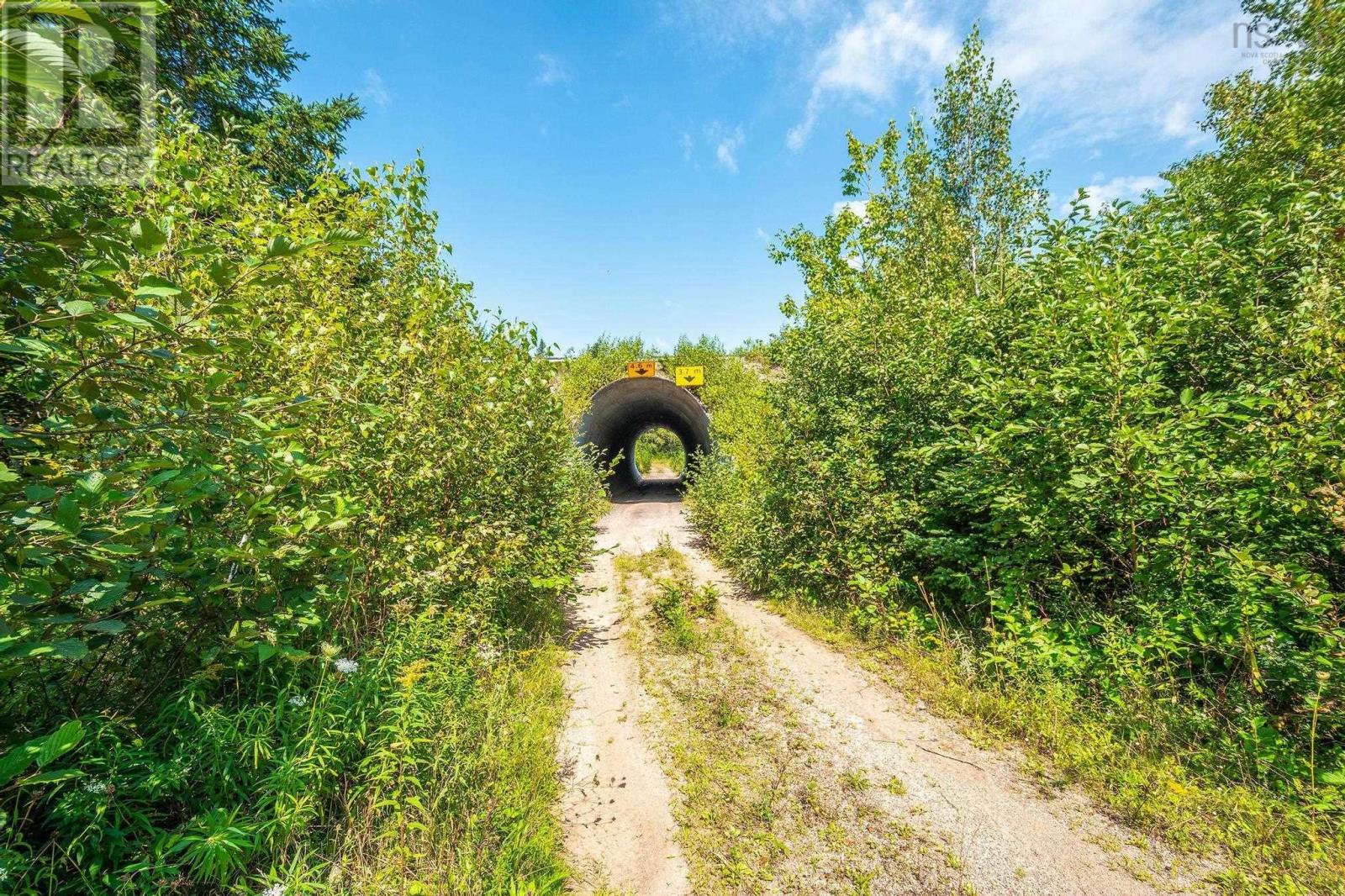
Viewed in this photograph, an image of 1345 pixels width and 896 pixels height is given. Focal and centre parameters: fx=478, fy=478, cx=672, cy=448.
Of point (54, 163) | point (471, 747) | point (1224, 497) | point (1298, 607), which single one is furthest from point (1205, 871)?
point (54, 163)

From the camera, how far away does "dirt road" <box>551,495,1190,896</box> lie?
3443 mm

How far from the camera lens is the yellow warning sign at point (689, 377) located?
18.2m

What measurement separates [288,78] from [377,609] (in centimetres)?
1974

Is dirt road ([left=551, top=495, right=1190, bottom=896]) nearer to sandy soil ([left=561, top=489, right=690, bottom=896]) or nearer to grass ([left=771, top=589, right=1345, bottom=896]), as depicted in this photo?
sandy soil ([left=561, top=489, right=690, bottom=896])

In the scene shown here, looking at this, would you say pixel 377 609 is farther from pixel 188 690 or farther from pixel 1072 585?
pixel 1072 585

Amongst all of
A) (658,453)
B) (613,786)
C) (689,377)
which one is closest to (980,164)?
(689,377)

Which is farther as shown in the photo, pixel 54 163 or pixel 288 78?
pixel 288 78

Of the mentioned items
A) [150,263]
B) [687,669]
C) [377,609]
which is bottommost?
[687,669]

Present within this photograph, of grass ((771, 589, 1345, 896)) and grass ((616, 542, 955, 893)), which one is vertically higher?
grass ((771, 589, 1345, 896))

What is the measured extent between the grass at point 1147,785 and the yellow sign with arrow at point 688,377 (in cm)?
1333

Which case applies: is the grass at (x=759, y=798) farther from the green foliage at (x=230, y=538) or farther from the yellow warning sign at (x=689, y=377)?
the yellow warning sign at (x=689, y=377)

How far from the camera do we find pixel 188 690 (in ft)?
10.2

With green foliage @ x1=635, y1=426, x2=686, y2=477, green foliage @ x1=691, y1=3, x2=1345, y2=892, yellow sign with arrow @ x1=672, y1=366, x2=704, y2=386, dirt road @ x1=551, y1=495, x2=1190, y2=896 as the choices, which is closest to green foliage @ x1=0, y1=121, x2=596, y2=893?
dirt road @ x1=551, y1=495, x2=1190, y2=896

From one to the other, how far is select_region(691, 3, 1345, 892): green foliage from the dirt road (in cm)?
103
